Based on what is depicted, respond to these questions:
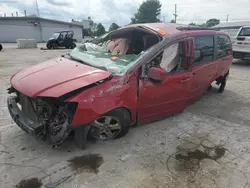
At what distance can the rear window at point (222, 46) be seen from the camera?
4.76 meters

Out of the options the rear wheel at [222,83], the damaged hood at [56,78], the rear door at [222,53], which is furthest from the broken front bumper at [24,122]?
the rear wheel at [222,83]

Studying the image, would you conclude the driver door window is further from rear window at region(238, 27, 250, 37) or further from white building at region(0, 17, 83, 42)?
white building at region(0, 17, 83, 42)

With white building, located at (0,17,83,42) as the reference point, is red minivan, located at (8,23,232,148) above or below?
below

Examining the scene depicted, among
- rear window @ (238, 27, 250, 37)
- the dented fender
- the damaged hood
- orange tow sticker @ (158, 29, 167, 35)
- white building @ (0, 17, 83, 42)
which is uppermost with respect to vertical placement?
white building @ (0, 17, 83, 42)

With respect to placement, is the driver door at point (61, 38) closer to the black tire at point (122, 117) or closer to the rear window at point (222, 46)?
the rear window at point (222, 46)

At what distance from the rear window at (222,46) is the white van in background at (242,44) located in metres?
5.62

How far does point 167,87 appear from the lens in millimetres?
3404

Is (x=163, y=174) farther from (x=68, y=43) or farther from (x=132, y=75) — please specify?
(x=68, y=43)

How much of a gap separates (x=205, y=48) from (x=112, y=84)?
2534mm

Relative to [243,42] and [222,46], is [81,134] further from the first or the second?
[243,42]

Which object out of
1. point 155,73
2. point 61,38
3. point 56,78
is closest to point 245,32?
point 155,73

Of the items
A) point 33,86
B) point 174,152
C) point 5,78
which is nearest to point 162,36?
point 174,152

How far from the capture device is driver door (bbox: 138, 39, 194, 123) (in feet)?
10.4

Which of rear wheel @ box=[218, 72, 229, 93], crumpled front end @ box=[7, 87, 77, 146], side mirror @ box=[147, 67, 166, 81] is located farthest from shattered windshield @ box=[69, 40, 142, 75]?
rear wheel @ box=[218, 72, 229, 93]
